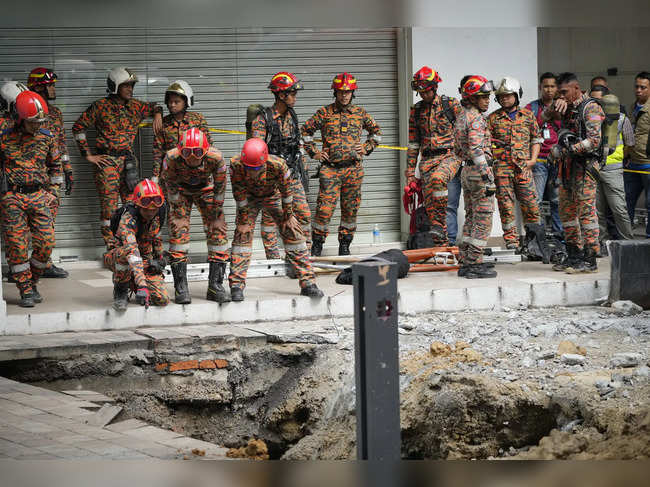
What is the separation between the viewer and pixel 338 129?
11.4 m

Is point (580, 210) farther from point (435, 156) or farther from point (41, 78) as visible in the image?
point (41, 78)

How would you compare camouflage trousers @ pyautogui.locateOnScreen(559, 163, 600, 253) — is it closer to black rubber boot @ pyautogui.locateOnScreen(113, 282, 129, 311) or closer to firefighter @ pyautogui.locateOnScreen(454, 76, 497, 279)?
firefighter @ pyautogui.locateOnScreen(454, 76, 497, 279)

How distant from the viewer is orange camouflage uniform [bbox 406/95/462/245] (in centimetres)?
1116

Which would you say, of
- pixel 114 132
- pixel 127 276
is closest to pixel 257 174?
pixel 127 276

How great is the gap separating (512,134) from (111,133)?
511 centimetres

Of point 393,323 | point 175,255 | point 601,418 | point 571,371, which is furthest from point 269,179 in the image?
point 393,323

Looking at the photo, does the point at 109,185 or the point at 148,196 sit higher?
the point at 109,185

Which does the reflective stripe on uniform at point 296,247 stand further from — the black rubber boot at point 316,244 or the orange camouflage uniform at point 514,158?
the orange camouflage uniform at point 514,158

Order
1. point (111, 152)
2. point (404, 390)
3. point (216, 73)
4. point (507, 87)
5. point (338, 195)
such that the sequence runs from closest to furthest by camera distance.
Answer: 1. point (404, 390)
2. point (507, 87)
3. point (111, 152)
4. point (338, 195)
5. point (216, 73)

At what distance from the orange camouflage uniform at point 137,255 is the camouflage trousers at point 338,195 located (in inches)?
132

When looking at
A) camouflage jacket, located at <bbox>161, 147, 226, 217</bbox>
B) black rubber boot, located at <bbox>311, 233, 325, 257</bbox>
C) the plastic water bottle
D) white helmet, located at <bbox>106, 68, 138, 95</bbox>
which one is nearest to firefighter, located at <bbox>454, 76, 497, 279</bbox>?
black rubber boot, located at <bbox>311, 233, 325, 257</bbox>

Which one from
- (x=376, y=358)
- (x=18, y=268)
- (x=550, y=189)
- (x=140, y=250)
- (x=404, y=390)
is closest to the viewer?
(x=376, y=358)

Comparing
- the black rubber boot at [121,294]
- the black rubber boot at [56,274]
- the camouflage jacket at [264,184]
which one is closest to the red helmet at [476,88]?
the camouflage jacket at [264,184]

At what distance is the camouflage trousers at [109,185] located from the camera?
11.3 m
